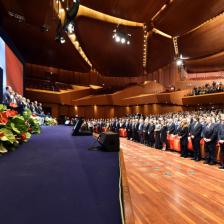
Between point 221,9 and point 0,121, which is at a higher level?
point 221,9

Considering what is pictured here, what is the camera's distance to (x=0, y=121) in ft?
5.84

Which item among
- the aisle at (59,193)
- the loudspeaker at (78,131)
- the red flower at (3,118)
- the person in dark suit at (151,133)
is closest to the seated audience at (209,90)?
the person in dark suit at (151,133)

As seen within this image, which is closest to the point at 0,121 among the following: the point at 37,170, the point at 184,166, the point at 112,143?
the point at 37,170

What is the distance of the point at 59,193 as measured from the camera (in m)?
0.89

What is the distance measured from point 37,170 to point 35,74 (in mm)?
16403

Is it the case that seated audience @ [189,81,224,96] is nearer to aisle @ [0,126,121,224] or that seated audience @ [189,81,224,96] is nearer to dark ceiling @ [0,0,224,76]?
dark ceiling @ [0,0,224,76]

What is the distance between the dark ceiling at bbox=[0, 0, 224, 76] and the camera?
11.1m

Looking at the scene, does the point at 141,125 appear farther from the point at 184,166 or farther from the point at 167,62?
the point at 167,62

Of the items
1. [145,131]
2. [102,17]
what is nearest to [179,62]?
[102,17]

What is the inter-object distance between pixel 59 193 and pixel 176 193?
250cm

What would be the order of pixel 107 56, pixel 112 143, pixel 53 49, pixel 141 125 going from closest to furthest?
pixel 112 143, pixel 141 125, pixel 53 49, pixel 107 56

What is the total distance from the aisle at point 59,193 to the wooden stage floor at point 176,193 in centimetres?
122

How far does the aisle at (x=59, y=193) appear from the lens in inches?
27.2

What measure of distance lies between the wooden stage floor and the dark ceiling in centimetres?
718
